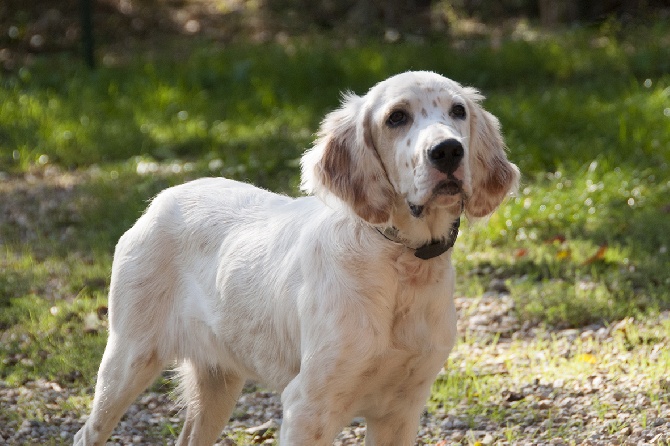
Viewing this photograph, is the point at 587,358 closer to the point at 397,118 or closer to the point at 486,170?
the point at 486,170

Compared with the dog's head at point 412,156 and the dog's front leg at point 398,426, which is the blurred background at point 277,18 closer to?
the dog's head at point 412,156

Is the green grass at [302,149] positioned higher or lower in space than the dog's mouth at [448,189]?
lower

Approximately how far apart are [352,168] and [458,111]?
0.39 meters

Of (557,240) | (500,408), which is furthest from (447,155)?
(557,240)

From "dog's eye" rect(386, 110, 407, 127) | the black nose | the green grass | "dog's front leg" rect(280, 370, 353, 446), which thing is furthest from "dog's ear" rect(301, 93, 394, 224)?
the green grass

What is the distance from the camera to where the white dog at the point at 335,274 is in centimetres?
322

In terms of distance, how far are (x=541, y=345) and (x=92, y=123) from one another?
5191 mm

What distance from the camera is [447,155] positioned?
3131 mm

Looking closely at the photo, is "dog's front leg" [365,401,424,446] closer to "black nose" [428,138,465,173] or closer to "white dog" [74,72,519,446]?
"white dog" [74,72,519,446]

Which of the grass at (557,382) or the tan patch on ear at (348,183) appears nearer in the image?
the tan patch on ear at (348,183)

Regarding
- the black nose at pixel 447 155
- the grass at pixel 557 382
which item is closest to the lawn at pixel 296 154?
the grass at pixel 557 382

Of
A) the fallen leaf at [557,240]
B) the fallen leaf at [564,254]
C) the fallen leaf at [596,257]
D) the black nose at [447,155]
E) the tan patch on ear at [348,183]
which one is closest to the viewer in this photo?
the black nose at [447,155]

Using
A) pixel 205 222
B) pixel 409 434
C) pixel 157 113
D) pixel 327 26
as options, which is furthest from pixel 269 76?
pixel 409 434

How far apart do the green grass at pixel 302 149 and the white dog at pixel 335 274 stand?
1218mm
